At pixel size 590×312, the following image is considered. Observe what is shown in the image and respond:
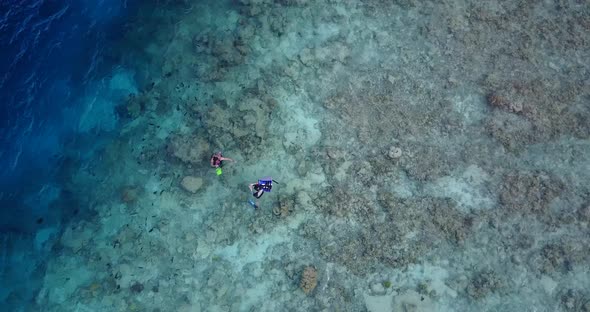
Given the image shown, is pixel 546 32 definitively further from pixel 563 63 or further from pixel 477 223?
pixel 477 223

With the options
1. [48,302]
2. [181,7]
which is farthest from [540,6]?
[48,302]

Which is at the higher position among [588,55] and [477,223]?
[588,55]

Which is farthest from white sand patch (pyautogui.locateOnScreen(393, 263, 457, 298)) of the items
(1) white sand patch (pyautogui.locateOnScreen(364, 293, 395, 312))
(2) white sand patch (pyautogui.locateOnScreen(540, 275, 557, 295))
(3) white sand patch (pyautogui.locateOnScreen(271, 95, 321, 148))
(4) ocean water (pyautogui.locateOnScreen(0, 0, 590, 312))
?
(3) white sand patch (pyautogui.locateOnScreen(271, 95, 321, 148))

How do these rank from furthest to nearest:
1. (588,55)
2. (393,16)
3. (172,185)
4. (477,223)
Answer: (393,16) < (588,55) < (172,185) < (477,223)

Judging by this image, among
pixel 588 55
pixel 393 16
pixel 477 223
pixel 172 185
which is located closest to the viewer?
pixel 477 223

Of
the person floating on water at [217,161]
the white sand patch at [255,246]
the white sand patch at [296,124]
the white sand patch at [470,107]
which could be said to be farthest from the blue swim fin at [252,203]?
the white sand patch at [470,107]

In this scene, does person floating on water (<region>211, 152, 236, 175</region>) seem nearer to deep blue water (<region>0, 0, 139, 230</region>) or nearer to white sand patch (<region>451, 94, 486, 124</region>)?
deep blue water (<region>0, 0, 139, 230</region>)
